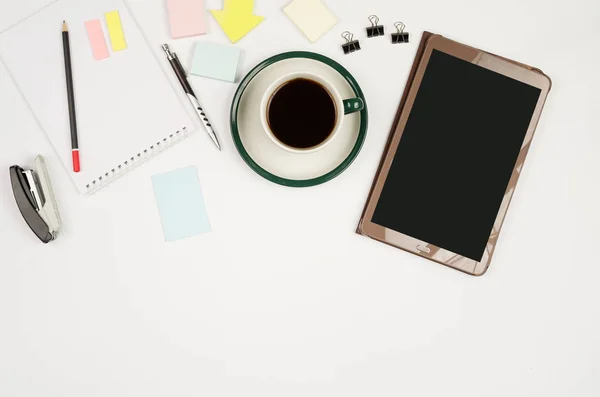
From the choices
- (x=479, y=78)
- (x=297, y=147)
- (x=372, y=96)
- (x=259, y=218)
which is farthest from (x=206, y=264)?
(x=479, y=78)

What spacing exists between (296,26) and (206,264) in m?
0.41

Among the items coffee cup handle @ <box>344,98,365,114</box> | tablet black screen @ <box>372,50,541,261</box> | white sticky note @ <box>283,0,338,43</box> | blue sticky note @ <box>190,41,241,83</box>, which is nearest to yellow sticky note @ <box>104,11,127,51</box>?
blue sticky note @ <box>190,41,241,83</box>

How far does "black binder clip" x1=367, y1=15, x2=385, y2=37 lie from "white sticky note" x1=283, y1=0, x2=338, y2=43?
2.5 inches

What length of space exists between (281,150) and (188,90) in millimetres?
179

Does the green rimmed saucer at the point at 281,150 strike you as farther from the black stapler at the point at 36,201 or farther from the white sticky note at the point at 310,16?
the black stapler at the point at 36,201

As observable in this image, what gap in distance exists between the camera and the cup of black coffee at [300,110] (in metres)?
0.69

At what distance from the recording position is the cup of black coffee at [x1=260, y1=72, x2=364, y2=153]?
694mm

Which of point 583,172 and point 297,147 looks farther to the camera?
point 583,172

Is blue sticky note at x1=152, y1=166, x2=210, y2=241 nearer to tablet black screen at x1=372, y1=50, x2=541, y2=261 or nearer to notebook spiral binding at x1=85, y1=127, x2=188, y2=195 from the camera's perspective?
notebook spiral binding at x1=85, y1=127, x2=188, y2=195

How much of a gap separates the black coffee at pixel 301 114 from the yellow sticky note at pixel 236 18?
140mm

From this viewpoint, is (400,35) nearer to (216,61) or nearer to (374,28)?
(374,28)

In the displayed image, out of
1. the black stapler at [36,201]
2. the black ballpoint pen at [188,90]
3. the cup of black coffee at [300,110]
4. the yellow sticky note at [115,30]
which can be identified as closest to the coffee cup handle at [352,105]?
the cup of black coffee at [300,110]

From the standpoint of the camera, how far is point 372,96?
78 cm

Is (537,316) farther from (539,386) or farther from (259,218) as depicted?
(259,218)
